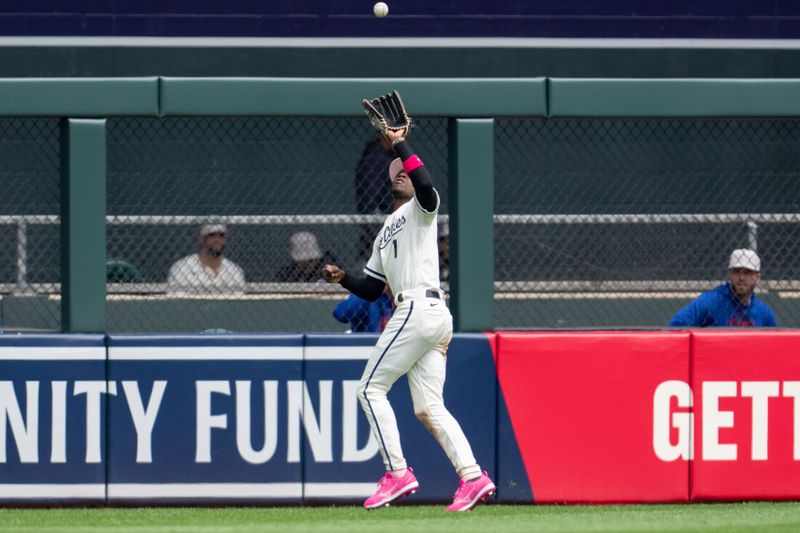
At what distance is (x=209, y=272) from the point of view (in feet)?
21.9

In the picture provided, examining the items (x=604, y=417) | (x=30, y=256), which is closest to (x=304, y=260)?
(x=30, y=256)

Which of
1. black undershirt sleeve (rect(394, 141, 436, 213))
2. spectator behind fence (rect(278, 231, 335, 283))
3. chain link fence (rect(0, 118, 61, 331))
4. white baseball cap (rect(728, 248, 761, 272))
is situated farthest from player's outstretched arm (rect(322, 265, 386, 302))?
white baseball cap (rect(728, 248, 761, 272))

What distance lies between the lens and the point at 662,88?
605 centimetres

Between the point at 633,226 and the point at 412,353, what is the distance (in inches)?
158

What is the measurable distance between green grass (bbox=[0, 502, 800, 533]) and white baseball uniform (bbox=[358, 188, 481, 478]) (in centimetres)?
29

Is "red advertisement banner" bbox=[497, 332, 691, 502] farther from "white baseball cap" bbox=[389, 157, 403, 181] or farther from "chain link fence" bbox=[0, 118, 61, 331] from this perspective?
"chain link fence" bbox=[0, 118, 61, 331]

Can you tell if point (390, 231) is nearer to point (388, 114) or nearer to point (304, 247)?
point (388, 114)

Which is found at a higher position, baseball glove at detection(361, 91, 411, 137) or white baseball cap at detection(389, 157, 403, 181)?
baseball glove at detection(361, 91, 411, 137)

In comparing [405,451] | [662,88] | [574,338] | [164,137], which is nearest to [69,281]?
[405,451]

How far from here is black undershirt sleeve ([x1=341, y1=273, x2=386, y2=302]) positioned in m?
5.58

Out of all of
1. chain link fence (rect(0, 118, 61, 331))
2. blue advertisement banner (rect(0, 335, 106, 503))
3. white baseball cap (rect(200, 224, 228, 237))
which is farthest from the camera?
chain link fence (rect(0, 118, 61, 331))
